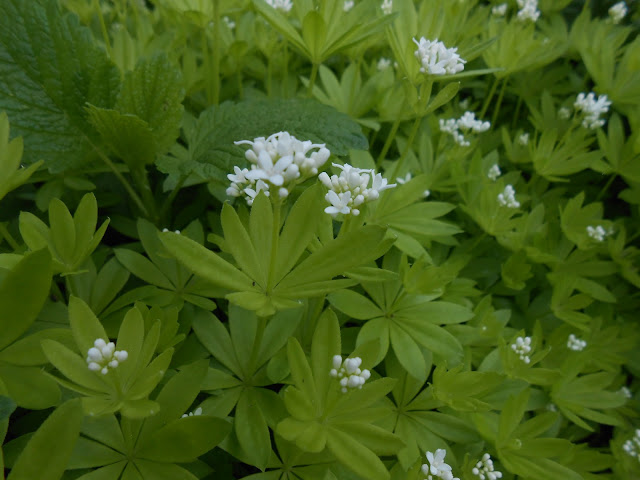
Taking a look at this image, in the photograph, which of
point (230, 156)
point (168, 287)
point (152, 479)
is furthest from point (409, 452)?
point (230, 156)

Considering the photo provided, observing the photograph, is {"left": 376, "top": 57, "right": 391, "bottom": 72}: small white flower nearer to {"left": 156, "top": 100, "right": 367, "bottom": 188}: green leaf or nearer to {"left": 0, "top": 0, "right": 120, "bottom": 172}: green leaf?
{"left": 156, "top": 100, "right": 367, "bottom": 188}: green leaf

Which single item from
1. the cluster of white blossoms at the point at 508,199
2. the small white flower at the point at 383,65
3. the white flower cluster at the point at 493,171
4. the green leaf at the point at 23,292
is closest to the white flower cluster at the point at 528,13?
the small white flower at the point at 383,65

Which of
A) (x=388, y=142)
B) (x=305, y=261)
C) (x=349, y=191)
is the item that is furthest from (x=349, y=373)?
(x=388, y=142)

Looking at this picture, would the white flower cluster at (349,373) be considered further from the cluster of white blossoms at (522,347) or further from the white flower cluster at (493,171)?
the white flower cluster at (493,171)

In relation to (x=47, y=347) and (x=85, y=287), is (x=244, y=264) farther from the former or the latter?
(x=85, y=287)

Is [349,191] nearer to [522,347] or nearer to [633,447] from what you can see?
[522,347]

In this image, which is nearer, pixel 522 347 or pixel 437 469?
pixel 437 469
